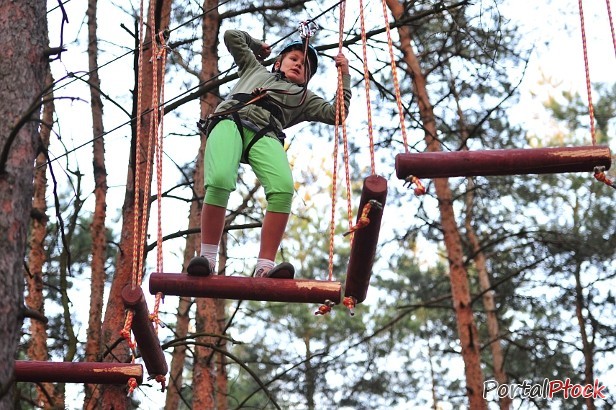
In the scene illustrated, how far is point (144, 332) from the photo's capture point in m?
4.38

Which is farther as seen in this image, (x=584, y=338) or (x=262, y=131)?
(x=584, y=338)

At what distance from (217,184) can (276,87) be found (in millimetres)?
758

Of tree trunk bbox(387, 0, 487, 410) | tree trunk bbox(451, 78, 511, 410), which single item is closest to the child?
tree trunk bbox(387, 0, 487, 410)

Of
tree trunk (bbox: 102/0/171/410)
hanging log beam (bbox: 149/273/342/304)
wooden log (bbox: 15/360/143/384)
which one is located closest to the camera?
hanging log beam (bbox: 149/273/342/304)

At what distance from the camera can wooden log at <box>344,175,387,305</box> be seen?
4031 millimetres

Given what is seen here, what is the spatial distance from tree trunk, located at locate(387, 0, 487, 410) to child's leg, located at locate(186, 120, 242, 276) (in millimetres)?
4768

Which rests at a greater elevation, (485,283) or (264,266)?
(485,283)

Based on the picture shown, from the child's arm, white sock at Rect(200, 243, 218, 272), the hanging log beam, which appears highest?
the child's arm

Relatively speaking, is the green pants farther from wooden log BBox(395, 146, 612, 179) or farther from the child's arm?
wooden log BBox(395, 146, 612, 179)

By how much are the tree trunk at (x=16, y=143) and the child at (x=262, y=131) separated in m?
1.05

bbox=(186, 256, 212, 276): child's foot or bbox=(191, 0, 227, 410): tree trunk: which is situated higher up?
bbox=(191, 0, 227, 410): tree trunk

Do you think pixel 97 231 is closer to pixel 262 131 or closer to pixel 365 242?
pixel 262 131

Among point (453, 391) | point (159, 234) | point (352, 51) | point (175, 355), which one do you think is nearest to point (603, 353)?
point (453, 391)

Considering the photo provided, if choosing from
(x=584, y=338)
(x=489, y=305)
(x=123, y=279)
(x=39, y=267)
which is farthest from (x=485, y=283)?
(x=123, y=279)
